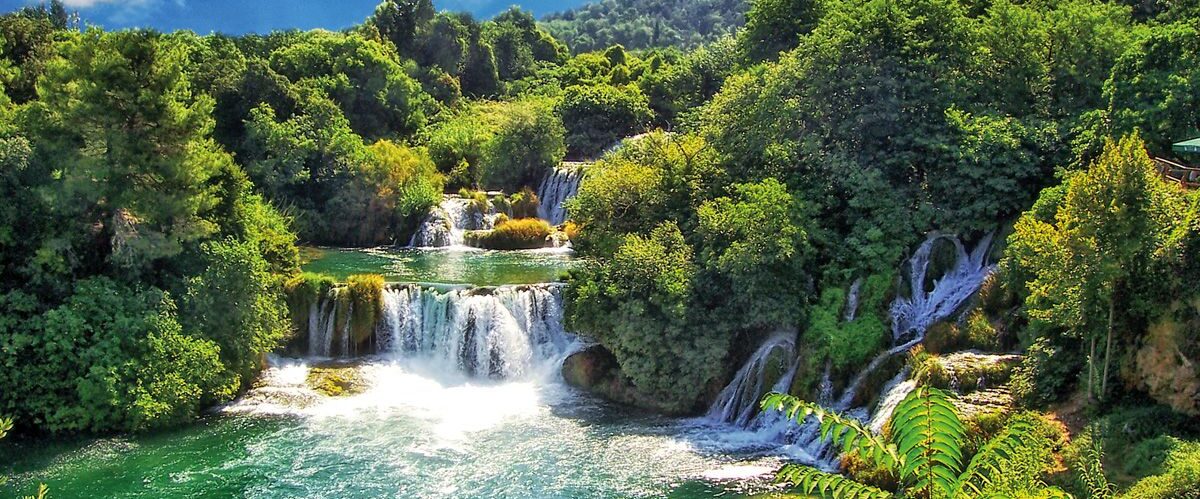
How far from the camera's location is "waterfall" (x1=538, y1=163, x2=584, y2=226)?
3825cm

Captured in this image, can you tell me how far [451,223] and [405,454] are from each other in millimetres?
18842

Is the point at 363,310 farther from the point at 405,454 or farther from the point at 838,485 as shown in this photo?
the point at 838,485

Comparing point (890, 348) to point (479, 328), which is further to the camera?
point (479, 328)

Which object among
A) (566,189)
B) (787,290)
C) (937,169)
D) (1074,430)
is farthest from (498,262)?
(1074,430)

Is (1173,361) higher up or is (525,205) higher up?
(525,205)

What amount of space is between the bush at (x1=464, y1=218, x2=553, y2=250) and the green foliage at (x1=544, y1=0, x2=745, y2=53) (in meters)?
71.5

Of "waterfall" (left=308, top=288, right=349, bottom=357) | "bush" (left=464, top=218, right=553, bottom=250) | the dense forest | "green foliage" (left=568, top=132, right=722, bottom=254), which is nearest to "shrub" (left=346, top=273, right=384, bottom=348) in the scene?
"waterfall" (left=308, top=288, right=349, bottom=357)

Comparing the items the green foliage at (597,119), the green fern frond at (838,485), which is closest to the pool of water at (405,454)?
the green fern frond at (838,485)

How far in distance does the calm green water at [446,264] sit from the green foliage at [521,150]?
7340 millimetres

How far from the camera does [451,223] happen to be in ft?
118

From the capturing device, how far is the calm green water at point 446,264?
90.9 ft

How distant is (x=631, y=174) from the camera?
23.0 metres

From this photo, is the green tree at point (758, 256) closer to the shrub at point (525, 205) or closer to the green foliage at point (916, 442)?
the green foliage at point (916, 442)

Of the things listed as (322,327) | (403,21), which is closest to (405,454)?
(322,327)
